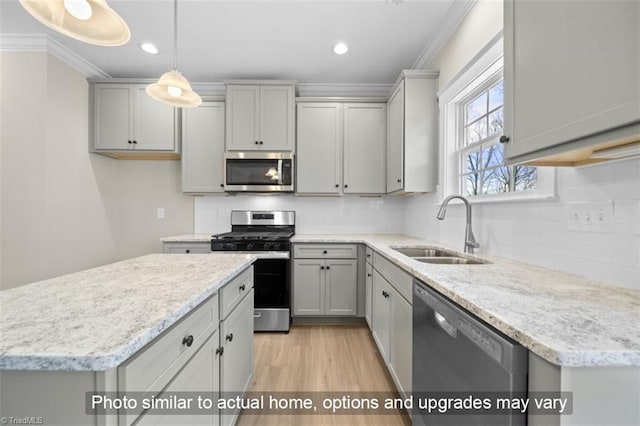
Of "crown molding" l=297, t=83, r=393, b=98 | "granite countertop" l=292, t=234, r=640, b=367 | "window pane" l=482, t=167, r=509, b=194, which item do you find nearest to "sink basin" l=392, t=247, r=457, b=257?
"window pane" l=482, t=167, r=509, b=194

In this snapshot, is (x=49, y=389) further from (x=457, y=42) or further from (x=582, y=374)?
(x=457, y=42)

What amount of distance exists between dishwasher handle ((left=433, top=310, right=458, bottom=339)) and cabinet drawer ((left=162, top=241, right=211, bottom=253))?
2414mm

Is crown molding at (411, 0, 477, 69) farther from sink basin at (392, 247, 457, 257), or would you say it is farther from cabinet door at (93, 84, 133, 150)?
cabinet door at (93, 84, 133, 150)

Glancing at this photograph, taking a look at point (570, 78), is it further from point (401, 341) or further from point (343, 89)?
point (343, 89)

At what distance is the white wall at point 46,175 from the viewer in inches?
101

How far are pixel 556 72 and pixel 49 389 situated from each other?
153cm

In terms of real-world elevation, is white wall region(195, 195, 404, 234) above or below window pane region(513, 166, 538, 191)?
below

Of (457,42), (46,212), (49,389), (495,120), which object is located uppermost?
(457,42)

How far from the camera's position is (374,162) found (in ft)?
10.5

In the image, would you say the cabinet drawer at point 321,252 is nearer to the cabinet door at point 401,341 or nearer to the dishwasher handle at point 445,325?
the cabinet door at point 401,341

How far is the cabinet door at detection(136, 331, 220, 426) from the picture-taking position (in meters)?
0.79

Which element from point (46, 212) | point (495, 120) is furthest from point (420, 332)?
point (46, 212)

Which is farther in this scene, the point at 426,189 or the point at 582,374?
the point at 426,189

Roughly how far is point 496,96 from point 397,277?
4.58 feet
